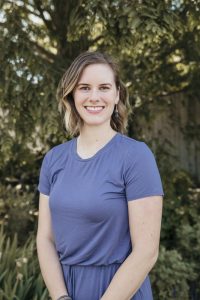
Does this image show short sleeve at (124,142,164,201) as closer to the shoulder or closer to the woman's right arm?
the shoulder

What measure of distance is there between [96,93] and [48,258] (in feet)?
2.52

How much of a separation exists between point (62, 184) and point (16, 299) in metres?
1.65

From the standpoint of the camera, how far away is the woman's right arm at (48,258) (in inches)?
82.0

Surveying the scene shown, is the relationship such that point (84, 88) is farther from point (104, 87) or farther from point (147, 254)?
point (147, 254)

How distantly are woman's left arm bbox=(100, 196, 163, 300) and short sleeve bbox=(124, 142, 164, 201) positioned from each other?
0.09 ft

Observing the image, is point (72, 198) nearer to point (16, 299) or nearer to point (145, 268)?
point (145, 268)

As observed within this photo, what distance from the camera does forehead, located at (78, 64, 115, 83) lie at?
205cm

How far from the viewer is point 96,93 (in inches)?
80.7

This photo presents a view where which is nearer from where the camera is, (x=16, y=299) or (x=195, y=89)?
(x=16, y=299)

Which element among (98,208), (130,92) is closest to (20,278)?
(98,208)

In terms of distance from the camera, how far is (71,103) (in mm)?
2260

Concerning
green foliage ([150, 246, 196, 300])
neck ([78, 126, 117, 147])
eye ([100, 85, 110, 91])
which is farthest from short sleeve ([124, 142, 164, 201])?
green foliage ([150, 246, 196, 300])

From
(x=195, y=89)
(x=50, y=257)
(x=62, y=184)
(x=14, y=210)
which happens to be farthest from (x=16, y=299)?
(x=195, y=89)

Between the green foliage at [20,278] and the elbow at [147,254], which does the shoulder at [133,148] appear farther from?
the green foliage at [20,278]
